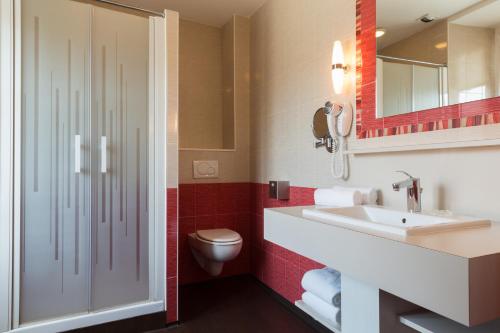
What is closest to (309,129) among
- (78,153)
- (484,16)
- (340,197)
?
(340,197)

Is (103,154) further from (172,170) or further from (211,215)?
(211,215)

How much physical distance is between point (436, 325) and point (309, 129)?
4.63ft

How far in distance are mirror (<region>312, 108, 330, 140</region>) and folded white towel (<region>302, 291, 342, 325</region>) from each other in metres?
0.94

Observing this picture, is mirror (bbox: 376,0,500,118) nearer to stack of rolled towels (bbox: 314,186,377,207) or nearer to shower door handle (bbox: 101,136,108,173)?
stack of rolled towels (bbox: 314,186,377,207)

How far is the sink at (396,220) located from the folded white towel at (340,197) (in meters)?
0.09

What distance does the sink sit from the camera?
0.98 m

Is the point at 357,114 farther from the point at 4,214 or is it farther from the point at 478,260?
the point at 4,214

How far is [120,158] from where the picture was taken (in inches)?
80.3

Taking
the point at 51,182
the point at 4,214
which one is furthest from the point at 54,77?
the point at 4,214

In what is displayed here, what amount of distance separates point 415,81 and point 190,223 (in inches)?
80.0

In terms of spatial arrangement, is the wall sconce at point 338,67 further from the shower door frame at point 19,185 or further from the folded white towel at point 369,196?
the shower door frame at point 19,185

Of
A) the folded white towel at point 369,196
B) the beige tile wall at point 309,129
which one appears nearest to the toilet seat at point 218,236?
the beige tile wall at point 309,129

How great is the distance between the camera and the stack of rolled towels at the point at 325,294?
1.48 meters

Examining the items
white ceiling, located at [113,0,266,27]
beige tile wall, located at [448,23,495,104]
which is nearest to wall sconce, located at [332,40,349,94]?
beige tile wall, located at [448,23,495,104]
